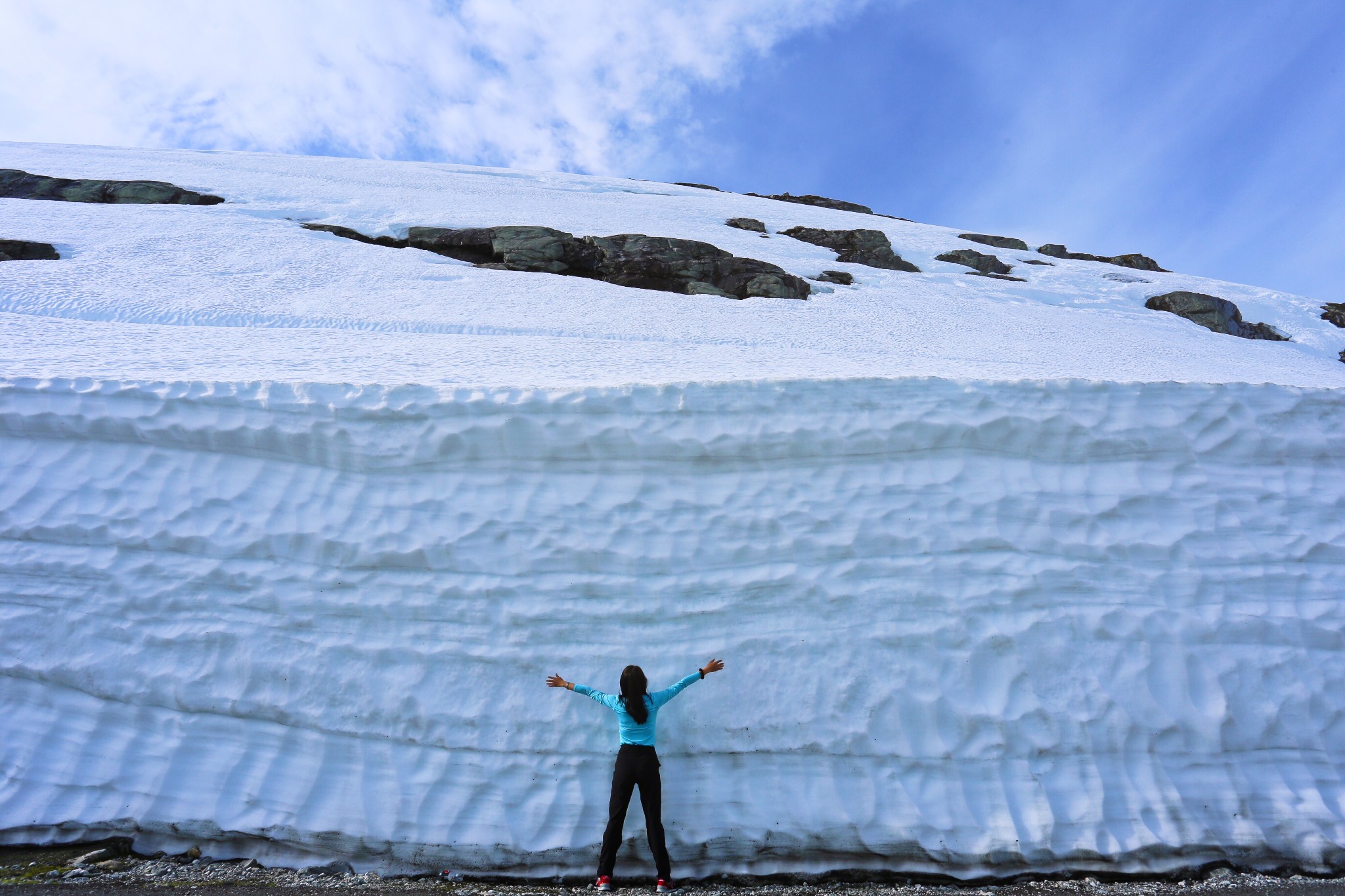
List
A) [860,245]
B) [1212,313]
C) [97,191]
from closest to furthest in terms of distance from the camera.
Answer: [97,191] → [1212,313] → [860,245]

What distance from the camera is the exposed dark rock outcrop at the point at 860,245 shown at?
55.2 ft

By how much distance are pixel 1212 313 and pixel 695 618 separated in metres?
17.7

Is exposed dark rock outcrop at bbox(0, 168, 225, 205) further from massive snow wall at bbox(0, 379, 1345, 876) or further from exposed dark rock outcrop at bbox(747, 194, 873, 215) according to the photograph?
exposed dark rock outcrop at bbox(747, 194, 873, 215)

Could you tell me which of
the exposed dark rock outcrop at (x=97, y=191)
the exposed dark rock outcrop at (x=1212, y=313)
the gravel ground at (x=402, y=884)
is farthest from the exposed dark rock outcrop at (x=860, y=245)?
the exposed dark rock outcrop at (x=97, y=191)

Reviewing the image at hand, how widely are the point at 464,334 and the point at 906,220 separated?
23.6 m

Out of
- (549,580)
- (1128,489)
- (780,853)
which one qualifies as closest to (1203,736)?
(1128,489)

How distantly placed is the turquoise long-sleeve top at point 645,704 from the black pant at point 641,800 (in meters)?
0.04

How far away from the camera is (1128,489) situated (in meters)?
4.67

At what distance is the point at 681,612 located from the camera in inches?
163

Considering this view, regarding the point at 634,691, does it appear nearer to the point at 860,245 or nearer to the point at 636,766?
the point at 636,766

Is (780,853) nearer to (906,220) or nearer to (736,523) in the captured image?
(736,523)

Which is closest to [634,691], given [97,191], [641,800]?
[641,800]

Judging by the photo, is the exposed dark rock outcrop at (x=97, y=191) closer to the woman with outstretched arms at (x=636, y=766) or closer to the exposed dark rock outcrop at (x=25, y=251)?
the exposed dark rock outcrop at (x=25, y=251)

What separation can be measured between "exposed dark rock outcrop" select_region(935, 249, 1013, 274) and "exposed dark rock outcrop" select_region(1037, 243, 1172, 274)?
5.99 meters
